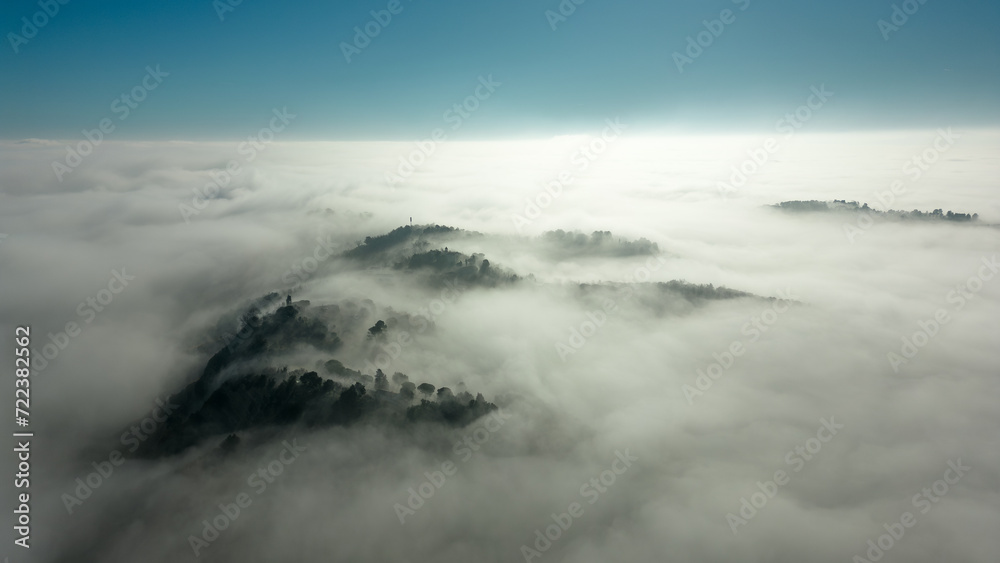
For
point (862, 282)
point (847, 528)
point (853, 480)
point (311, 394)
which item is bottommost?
point (847, 528)

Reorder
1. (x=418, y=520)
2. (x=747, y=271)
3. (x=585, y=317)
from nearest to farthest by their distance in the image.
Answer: (x=418, y=520), (x=585, y=317), (x=747, y=271)

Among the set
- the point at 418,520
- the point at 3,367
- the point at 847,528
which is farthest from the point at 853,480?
the point at 3,367

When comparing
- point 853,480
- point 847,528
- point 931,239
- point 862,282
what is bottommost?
point 847,528

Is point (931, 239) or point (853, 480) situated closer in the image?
point (853, 480)

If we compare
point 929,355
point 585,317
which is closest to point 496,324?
point 585,317

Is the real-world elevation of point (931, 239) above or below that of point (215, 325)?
above

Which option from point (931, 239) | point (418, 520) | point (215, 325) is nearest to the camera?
point (418, 520)

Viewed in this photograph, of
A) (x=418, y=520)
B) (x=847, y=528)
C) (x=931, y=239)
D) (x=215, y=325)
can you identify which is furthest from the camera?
(x=931, y=239)

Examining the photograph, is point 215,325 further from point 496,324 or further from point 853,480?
point 853,480

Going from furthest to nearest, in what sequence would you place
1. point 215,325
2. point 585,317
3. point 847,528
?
point 215,325
point 585,317
point 847,528

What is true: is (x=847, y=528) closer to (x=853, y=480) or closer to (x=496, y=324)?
(x=853, y=480)
